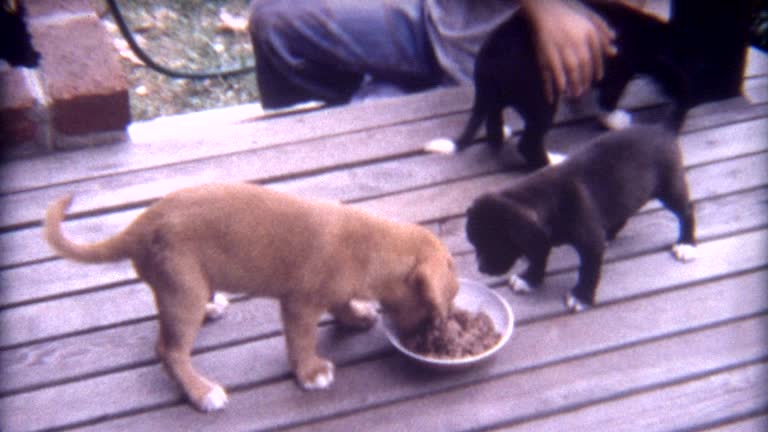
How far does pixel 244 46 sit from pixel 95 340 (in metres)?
4.22

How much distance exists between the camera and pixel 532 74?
3.41 m

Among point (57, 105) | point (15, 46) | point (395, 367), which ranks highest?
point (15, 46)

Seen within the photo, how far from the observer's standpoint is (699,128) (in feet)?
12.9

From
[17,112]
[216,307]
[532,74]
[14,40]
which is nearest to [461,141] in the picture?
[532,74]

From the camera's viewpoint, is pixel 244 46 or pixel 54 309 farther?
pixel 244 46

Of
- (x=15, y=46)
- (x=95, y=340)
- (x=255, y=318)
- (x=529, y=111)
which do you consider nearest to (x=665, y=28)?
(x=529, y=111)

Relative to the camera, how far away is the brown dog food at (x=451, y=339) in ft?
8.97

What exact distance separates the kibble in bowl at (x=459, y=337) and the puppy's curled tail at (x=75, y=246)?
39.4 inches

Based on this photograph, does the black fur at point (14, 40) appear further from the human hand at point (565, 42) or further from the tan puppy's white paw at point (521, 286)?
the human hand at point (565, 42)

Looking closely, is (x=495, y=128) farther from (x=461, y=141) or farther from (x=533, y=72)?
(x=533, y=72)

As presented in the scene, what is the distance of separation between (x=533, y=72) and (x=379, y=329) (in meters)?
1.35

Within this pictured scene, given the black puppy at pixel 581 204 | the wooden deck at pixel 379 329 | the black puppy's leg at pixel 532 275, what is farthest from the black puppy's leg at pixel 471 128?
the black puppy's leg at pixel 532 275

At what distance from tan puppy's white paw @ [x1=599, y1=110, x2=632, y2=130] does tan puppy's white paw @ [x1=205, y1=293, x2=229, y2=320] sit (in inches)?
86.4

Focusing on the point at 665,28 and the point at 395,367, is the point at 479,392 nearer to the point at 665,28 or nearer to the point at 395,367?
the point at 395,367
